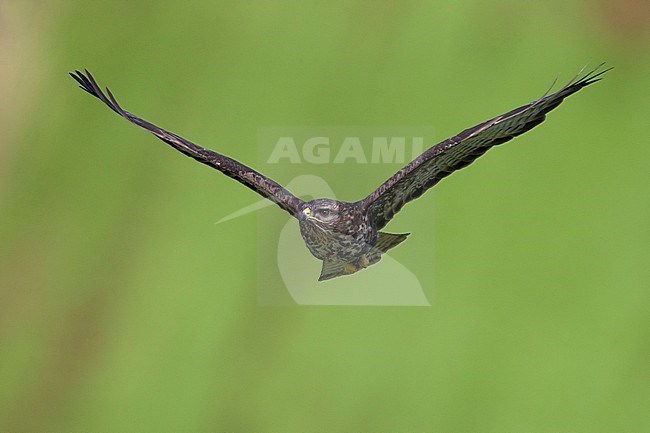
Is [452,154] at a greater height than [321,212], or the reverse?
Result: [452,154]

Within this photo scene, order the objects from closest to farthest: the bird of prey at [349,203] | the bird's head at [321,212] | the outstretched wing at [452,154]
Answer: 1. the outstretched wing at [452,154]
2. the bird of prey at [349,203]
3. the bird's head at [321,212]

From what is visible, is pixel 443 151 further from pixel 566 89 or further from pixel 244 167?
pixel 244 167

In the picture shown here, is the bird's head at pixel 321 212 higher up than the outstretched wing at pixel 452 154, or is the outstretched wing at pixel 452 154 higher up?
the outstretched wing at pixel 452 154

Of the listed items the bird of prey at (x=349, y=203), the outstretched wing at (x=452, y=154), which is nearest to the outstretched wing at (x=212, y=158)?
the bird of prey at (x=349, y=203)

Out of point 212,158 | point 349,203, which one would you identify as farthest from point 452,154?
point 212,158

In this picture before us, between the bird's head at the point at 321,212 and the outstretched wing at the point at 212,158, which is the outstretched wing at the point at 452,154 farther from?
the outstretched wing at the point at 212,158

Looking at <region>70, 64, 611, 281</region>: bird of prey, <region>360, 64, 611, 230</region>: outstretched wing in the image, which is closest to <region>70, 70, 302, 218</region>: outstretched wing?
<region>70, 64, 611, 281</region>: bird of prey

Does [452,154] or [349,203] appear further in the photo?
[349,203]

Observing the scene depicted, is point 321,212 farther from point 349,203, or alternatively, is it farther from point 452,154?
point 452,154
